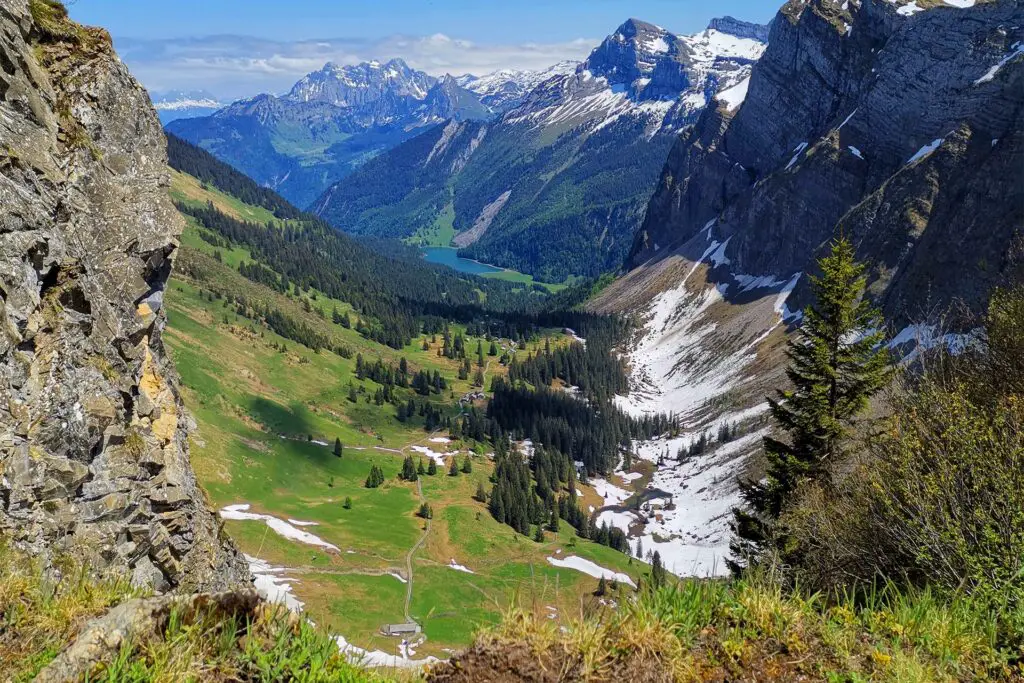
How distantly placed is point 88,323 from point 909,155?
178 m

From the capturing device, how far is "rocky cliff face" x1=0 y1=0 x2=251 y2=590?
42.2 feet

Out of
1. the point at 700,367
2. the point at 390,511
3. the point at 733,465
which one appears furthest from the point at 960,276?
the point at 390,511

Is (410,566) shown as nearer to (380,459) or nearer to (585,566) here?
(585,566)

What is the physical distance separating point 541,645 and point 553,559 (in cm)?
7759

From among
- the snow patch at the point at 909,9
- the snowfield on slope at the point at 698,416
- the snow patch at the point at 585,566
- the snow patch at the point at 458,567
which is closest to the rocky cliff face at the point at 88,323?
the snowfield on slope at the point at 698,416

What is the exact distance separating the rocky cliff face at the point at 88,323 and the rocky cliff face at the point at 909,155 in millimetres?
82068

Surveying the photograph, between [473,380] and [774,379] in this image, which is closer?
[774,379]

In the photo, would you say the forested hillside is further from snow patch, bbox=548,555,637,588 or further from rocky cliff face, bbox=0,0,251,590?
rocky cliff face, bbox=0,0,251,590

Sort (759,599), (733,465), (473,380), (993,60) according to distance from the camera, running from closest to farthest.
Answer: (759,599) → (733,465) → (993,60) → (473,380)

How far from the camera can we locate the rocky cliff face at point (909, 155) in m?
108

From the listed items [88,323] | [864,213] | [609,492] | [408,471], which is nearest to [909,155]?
[864,213]

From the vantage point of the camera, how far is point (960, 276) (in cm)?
10512

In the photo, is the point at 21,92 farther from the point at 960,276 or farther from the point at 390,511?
the point at 960,276

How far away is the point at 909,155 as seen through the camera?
148 m
